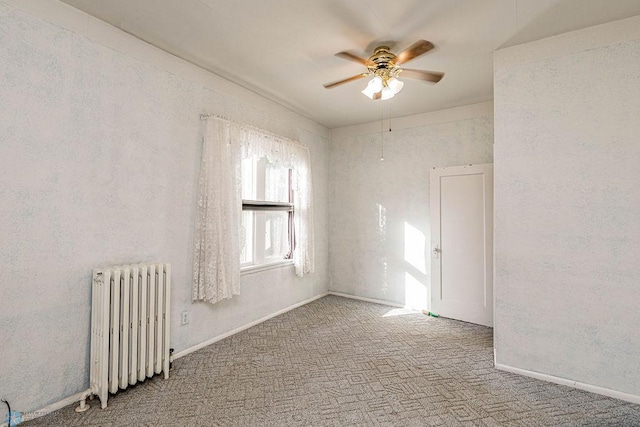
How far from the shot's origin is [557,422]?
1953 millimetres

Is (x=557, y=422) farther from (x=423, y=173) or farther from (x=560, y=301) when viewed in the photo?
(x=423, y=173)

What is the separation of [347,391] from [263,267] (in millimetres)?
1869

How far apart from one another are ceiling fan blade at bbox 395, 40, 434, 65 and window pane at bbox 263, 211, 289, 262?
247cm

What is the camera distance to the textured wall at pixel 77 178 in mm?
1880

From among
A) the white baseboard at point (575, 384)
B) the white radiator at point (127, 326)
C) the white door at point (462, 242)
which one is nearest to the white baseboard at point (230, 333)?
the white radiator at point (127, 326)

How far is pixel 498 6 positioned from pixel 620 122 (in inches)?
47.9

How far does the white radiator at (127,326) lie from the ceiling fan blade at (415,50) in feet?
8.04

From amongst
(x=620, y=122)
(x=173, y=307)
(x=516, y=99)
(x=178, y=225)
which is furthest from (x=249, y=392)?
(x=620, y=122)

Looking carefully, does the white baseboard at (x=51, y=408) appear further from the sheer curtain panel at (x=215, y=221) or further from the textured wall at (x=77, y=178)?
the sheer curtain panel at (x=215, y=221)

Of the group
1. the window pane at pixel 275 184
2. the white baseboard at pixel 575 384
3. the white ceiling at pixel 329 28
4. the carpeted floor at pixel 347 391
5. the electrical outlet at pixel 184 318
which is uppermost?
the white ceiling at pixel 329 28

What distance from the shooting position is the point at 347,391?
7.58ft

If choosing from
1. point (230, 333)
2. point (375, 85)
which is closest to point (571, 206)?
point (375, 85)

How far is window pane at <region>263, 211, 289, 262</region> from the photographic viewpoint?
410cm

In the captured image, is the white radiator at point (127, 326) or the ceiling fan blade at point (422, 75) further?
the ceiling fan blade at point (422, 75)
